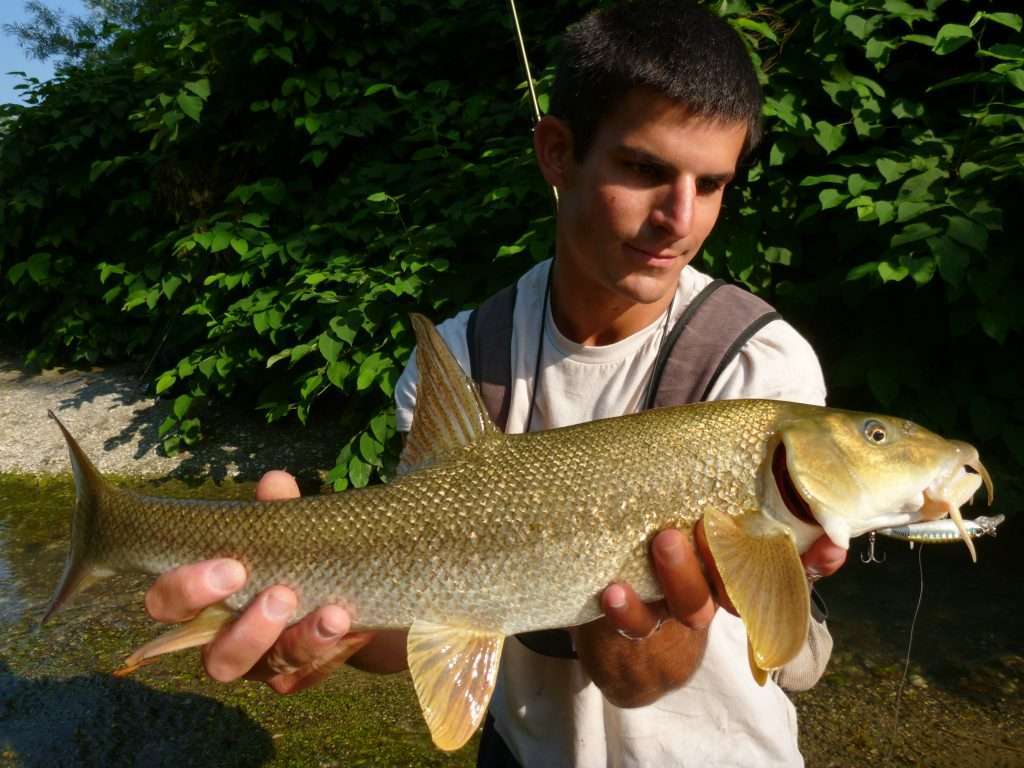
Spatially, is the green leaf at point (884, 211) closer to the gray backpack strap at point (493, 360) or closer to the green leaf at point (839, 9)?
the green leaf at point (839, 9)

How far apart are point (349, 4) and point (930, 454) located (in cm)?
524

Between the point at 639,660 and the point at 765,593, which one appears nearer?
the point at 765,593

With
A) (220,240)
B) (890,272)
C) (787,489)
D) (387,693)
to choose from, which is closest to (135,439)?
(220,240)

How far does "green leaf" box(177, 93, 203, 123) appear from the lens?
18.5 feet

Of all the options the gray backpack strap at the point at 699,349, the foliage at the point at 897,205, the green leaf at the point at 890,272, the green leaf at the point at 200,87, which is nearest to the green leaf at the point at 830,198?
the foliage at the point at 897,205

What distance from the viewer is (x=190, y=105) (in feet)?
18.7

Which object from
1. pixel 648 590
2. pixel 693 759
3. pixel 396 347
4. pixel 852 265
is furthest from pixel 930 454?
pixel 396 347

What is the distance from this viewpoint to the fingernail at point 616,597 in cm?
170

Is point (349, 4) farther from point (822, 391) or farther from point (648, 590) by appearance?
point (648, 590)

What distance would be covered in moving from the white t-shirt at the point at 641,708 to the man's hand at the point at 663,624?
5.1 inches

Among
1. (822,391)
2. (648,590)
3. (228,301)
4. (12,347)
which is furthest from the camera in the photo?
(12,347)

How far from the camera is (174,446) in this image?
6.01 meters

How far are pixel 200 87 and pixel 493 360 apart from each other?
4.62 meters

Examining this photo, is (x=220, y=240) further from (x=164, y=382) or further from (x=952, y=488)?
(x=952, y=488)
